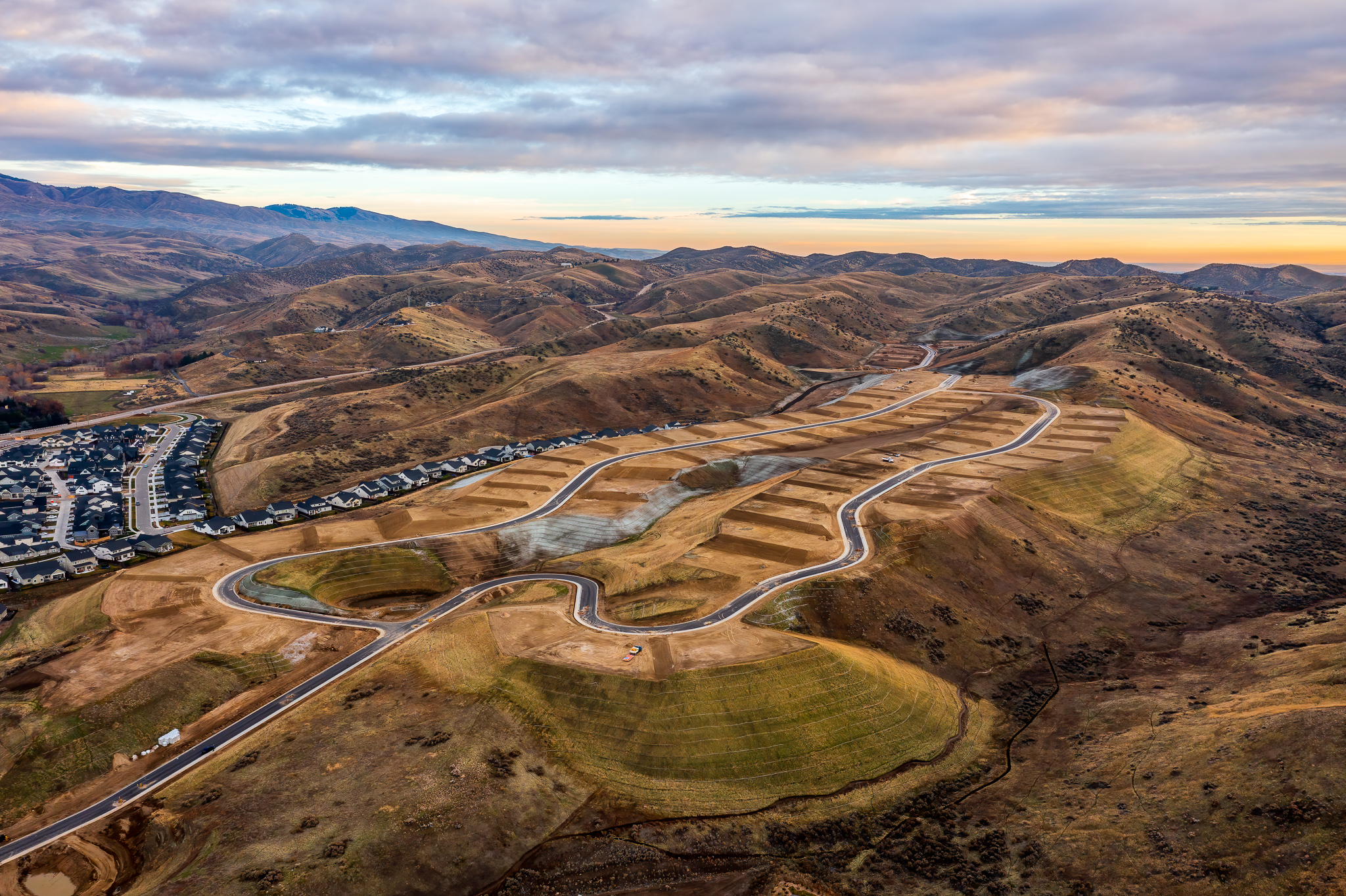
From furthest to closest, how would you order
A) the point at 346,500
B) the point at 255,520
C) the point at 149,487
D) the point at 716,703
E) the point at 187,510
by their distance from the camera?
the point at 149,487 → the point at 187,510 → the point at 346,500 → the point at 255,520 → the point at 716,703

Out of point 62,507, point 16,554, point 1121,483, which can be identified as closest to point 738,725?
point 1121,483

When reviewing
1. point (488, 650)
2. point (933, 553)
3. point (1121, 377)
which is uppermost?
point (1121, 377)

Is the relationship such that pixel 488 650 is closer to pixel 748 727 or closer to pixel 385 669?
pixel 385 669

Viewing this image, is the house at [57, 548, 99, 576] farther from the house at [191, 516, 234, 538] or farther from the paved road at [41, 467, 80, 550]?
the house at [191, 516, 234, 538]

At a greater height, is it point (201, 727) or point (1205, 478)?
point (1205, 478)

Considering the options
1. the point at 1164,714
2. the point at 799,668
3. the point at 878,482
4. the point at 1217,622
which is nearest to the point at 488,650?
the point at 799,668

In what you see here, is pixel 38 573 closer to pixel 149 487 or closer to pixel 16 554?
pixel 16 554
